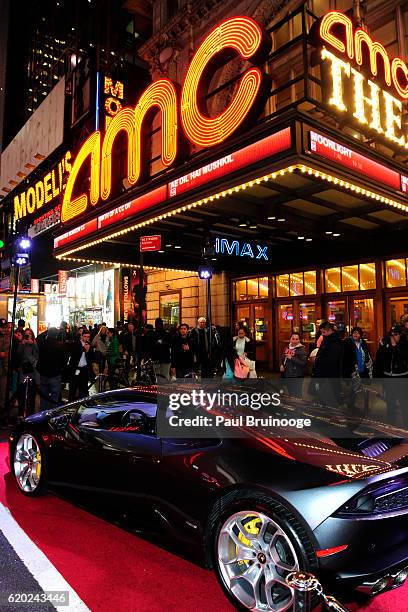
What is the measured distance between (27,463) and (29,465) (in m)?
0.04

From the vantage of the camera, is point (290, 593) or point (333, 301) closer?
point (290, 593)

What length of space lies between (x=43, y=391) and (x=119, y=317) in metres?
11.2

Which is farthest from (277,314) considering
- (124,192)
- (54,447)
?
(54,447)

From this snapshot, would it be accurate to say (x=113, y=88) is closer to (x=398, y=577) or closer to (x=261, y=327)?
(x=261, y=327)

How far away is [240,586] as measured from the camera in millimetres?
2730

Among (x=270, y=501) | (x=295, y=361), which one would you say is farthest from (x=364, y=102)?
(x=270, y=501)

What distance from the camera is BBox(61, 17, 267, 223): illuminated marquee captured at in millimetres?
7625

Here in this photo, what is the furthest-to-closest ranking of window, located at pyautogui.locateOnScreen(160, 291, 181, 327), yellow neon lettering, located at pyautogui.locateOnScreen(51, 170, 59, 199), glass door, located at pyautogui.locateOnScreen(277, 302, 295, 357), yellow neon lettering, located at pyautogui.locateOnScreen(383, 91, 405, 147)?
1. yellow neon lettering, located at pyautogui.locateOnScreen(51, 170, 59, 199)
2. window, located at pyautogui.locateOnScreen(160, 291, 181, 327)
3. glass door, located at pyautogui.locateOnScreen(277, 302, 295, 357)
4. yellow neon lettering, located at pyautogui.locateOnScreen(383, 91, 405, 147)

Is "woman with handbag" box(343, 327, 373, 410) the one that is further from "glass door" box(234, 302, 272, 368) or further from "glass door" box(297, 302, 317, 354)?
"glass door" box(234, 302, 272, 368)

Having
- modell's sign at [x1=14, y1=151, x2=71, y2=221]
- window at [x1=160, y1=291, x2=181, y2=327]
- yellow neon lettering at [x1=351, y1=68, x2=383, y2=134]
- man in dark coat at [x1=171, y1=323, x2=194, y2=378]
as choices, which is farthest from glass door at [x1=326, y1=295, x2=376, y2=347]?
modell's sign at [x1=14, y1=151, x2=71, y2=221]

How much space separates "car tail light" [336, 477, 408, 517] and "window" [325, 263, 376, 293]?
36.0 feet

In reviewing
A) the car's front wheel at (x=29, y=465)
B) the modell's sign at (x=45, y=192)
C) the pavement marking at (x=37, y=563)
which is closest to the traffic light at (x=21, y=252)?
the car's front wheel at (x=29, y=465)

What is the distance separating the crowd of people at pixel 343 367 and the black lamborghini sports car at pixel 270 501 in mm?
3754

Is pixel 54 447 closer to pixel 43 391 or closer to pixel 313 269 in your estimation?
pixel 43 391
